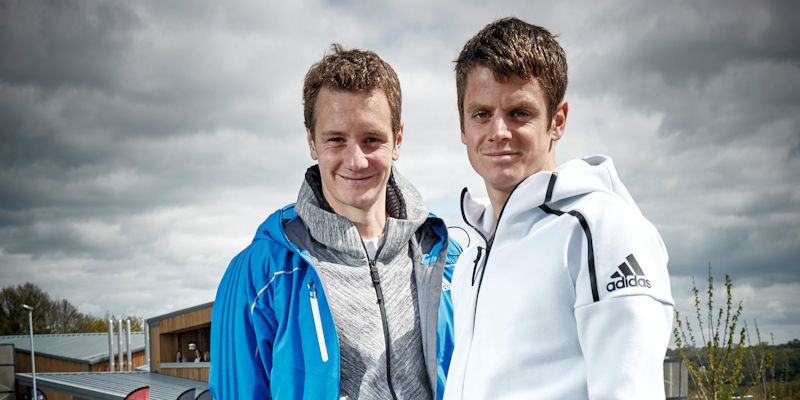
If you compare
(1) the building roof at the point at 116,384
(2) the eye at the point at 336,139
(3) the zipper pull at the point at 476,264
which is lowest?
(1) the building roof at the point at 116,384

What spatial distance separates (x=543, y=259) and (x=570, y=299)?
14cm

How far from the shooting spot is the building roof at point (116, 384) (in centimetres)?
2398

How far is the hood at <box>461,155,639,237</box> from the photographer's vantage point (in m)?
2.18

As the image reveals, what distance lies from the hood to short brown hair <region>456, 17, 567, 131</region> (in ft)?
0.77

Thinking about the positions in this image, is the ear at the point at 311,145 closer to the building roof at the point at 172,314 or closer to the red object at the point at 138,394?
the red object at the point at 138,394

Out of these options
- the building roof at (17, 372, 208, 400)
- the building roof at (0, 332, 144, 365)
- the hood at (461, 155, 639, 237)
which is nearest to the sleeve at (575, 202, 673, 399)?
the hood at (461, 155, 639, 237)

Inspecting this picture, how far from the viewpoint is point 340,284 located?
10.8ft

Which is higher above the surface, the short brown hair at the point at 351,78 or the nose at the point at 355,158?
the short brown hair at the point at 351,78

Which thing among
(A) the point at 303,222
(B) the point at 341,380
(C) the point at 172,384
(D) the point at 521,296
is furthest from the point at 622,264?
(C) the point at 172,384

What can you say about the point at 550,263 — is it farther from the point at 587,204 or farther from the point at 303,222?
the point at 303,222

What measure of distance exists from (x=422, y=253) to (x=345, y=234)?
43cm

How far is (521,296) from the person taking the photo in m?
2.21

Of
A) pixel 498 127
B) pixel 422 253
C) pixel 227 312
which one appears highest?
pixel 498 127

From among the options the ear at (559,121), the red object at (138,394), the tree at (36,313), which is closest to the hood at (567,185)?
the ear at (559,121)
